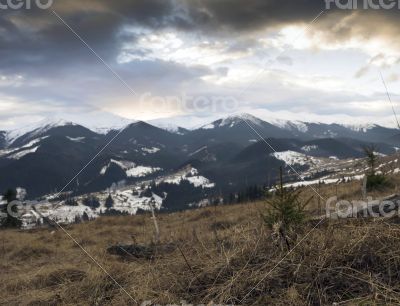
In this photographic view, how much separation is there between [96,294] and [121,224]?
746 inches

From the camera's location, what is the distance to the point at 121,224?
23516mm

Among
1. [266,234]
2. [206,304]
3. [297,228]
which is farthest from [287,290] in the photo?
[297,228]

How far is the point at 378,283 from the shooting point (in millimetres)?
3945

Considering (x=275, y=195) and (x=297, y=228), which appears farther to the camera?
(x=275, y=195)

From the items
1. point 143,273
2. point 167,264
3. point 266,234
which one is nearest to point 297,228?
point 266,234

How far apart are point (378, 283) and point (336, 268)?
420mm

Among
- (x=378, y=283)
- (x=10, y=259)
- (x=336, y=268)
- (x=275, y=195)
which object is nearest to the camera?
(x=378, y=283)

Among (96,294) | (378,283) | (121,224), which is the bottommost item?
(121,224)

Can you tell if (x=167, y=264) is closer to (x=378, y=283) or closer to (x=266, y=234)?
(x=266, y=234)

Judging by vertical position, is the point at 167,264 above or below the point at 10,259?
above

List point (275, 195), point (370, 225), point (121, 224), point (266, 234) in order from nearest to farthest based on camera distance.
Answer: point (370, 225), point (266, 234), point (275, 195), point (121, 224)

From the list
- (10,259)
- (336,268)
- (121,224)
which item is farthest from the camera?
(121,224)

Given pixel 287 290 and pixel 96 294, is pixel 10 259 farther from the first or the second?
pixel 287 290

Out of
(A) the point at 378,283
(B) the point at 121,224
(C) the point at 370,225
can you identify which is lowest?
(B) the point at 121,224
